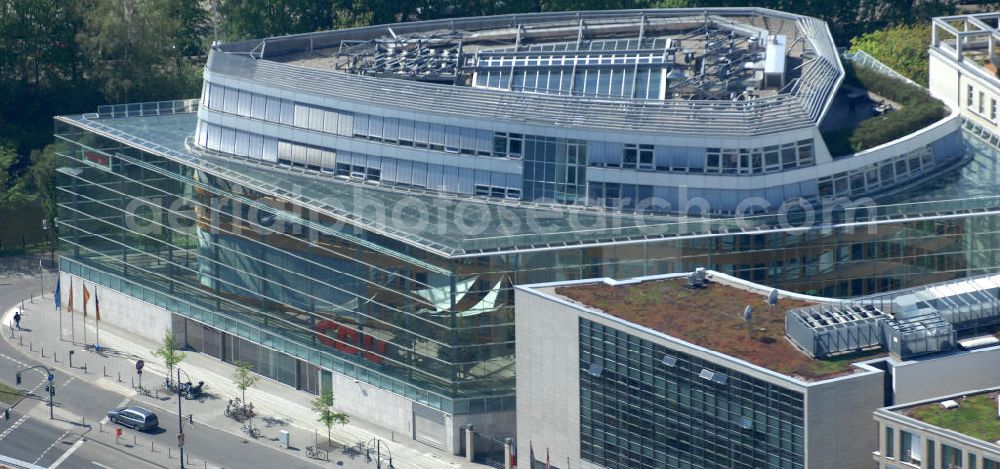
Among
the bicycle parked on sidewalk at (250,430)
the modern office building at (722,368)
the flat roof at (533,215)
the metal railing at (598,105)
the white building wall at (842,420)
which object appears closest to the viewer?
the white building wall at (842,420)

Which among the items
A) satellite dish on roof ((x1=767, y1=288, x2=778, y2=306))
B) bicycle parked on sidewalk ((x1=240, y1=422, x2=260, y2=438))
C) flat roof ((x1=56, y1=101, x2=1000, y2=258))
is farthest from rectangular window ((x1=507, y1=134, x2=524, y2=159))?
bicycle parked on sidewalk ((x1=240, y1=422, x2=260, y2=438))

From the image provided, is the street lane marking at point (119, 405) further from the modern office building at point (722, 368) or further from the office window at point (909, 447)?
the office window at point (909, 447)

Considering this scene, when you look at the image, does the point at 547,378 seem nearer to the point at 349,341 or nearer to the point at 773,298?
the point at 773,298

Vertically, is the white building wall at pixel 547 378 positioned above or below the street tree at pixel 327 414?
above

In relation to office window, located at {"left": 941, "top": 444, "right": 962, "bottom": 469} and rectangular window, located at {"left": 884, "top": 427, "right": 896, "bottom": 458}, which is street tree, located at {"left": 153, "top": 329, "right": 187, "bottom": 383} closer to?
rectangular window, located at {"left": 884, "top": 427, "right": 896, "bottom": 458}

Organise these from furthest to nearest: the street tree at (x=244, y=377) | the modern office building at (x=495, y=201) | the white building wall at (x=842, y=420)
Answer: the street tree at (x=244, y=377) → the modern office building at (x=495, y=201) → the white building wall at (x=842, y=420)

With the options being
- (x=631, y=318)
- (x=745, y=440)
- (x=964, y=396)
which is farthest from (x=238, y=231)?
(x=964, y=396)

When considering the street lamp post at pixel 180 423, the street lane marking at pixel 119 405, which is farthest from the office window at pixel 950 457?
the street lane marking at pixel 119 405
